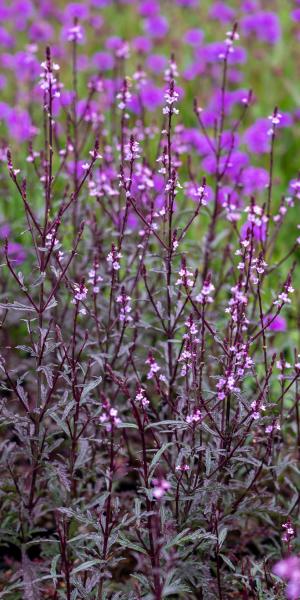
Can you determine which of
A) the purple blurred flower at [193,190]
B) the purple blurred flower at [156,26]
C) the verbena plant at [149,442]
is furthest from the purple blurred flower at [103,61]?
the verbena plant at [149,442]

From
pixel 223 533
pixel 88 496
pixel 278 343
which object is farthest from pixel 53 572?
pixel 278 343

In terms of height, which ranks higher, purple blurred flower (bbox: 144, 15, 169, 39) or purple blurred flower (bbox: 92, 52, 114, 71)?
purple blurred flower (bbox: 144, 15, 169, 39)

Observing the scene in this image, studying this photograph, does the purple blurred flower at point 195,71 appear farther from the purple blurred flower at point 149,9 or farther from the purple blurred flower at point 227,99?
the purple blurred flower at point 149,9

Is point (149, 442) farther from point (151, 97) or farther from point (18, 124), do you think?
point (151, 97)

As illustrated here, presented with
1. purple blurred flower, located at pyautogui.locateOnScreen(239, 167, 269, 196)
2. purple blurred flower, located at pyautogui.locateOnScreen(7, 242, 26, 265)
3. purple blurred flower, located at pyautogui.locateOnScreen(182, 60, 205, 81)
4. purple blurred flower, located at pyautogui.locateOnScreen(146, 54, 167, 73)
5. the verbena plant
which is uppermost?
purple blurred flower, located at pyautogui.locateOnScreen(146, 54, 167, 73)

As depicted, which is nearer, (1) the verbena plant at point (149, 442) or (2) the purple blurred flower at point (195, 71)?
(1) the verbena plant at point (149, 442)

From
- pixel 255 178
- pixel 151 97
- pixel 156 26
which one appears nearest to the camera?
pixel 255 178

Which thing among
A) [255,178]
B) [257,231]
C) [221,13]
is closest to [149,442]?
[257,231]

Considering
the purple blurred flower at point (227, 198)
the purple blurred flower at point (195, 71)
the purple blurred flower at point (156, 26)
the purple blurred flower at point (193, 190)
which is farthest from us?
the purple blurred flower at point (156, 26)

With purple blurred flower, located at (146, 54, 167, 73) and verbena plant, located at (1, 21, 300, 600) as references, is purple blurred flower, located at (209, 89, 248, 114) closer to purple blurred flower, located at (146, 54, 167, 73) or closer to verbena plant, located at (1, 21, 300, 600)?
purple blurred flower, located at (146, 54, 167, 73)

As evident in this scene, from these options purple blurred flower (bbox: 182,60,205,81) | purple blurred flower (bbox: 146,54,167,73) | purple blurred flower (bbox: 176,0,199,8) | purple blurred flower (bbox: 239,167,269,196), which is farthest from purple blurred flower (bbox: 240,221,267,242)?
purple blurred flower (bbox: 176,0,199,8)

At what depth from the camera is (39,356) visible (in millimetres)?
1971

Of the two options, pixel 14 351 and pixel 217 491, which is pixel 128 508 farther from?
pixel 14 351

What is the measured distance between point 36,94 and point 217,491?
3386 mm
